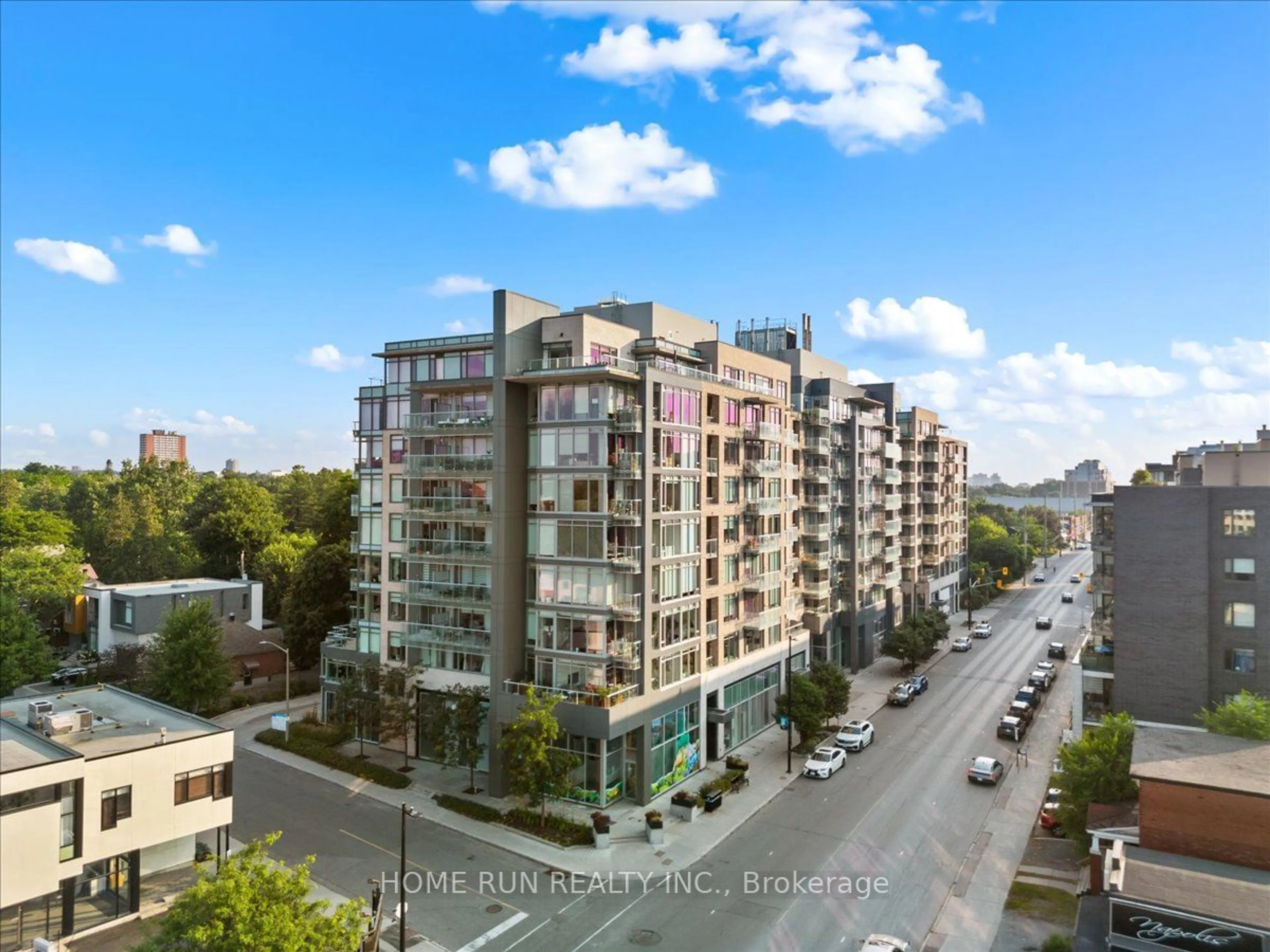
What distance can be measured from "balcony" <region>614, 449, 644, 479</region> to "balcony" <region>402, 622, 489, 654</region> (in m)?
10.8

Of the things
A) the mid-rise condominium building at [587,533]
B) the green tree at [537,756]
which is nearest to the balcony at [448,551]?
the mid-rise condominium building at [587,533]

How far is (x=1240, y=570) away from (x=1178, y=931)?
23.7 m

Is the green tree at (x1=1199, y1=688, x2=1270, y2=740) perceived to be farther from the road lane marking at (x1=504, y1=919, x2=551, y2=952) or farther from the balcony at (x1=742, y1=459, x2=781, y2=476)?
the road lane marking at (x1=504, y1=919, x2=551, y2=952)

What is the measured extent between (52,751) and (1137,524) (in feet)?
158

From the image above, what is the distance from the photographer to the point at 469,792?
37.9 metres

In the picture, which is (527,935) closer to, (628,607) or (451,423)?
(628,607)

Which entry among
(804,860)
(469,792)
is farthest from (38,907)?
(804,860)

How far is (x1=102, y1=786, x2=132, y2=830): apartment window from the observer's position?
25953mm

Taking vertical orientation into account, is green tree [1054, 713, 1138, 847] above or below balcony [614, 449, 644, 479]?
below

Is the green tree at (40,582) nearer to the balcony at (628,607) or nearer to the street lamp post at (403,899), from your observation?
the balcony at (628,607)

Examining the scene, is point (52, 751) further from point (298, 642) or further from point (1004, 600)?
point (1004, 600)

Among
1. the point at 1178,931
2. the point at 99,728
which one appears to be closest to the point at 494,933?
the point at 99,728

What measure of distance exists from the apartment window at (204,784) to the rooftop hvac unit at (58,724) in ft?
14.9

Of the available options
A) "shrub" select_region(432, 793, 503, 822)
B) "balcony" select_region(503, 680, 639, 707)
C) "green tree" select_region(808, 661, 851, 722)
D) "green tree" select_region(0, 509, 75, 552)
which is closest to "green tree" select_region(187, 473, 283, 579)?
"green tree" select_region(0, 509, 75, 552)
